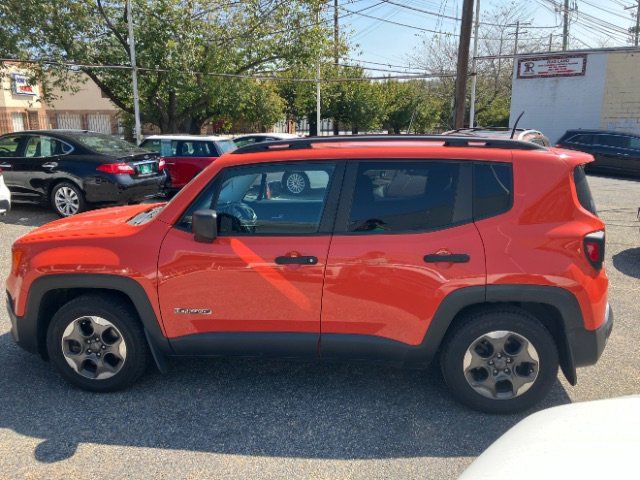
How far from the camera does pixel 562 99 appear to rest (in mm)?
22984

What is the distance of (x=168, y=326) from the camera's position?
130 inches

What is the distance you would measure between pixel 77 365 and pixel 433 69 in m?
36.7

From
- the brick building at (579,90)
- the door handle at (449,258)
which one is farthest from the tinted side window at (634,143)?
the door handle at (449,258)

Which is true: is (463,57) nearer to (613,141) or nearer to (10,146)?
(613,141)

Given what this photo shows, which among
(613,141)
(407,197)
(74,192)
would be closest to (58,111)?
(74,192)

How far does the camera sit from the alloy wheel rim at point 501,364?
3137 mm

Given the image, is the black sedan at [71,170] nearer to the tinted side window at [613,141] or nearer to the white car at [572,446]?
the white car at [572,446]

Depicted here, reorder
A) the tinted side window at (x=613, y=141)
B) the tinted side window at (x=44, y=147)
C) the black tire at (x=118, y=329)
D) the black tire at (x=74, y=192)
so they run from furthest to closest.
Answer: the tinted side window at (x=613, y=141) < the tinted side window at (x=44, y=147) < the black tire at (x=74, y=192) < the black tire at (x=118, y=329)

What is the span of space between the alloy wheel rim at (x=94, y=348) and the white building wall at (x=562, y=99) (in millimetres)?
23017

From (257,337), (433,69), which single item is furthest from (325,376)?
(433,69)

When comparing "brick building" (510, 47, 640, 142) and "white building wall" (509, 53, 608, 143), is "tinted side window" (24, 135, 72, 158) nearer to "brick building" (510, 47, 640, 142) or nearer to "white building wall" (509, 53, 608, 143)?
"white building wall" (509, 53, 608, 143)

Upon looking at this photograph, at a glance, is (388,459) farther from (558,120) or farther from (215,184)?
(558,120)

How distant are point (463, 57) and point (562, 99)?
12.3m

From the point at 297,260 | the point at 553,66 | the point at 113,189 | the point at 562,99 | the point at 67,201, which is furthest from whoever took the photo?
the point at 562,99
